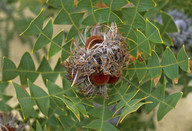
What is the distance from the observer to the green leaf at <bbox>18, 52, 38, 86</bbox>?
0.40 m

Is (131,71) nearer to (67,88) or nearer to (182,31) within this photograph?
(67,88)

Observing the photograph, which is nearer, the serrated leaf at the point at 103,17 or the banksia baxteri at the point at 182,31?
the serrated leaf at the point at 103,17

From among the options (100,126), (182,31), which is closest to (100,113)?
(100,126)

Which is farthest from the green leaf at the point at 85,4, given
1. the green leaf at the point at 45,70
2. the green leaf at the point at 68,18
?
the green leaf at the point at 45,70

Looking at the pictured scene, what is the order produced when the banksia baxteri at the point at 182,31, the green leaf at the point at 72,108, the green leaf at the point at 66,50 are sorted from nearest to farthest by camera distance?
1. the green leaf at the point at 72,108
2. the green leaf at the point at 66,50
3. the banksia baxteri at the point at 182,31

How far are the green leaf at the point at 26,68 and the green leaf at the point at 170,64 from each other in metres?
0.22

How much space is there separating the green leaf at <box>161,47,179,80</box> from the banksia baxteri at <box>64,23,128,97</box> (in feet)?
0.19

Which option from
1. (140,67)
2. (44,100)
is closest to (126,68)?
(140,67)

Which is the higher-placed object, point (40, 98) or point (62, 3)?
point (62, 3)

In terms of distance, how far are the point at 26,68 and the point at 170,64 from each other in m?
0.23

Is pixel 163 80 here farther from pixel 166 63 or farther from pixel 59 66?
pixel 59 66

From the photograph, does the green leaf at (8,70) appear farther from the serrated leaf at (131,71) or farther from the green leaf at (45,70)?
the serrated leaf at (131,71)

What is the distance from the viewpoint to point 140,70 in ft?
1.22

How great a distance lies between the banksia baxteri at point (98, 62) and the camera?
A: 0.35m
